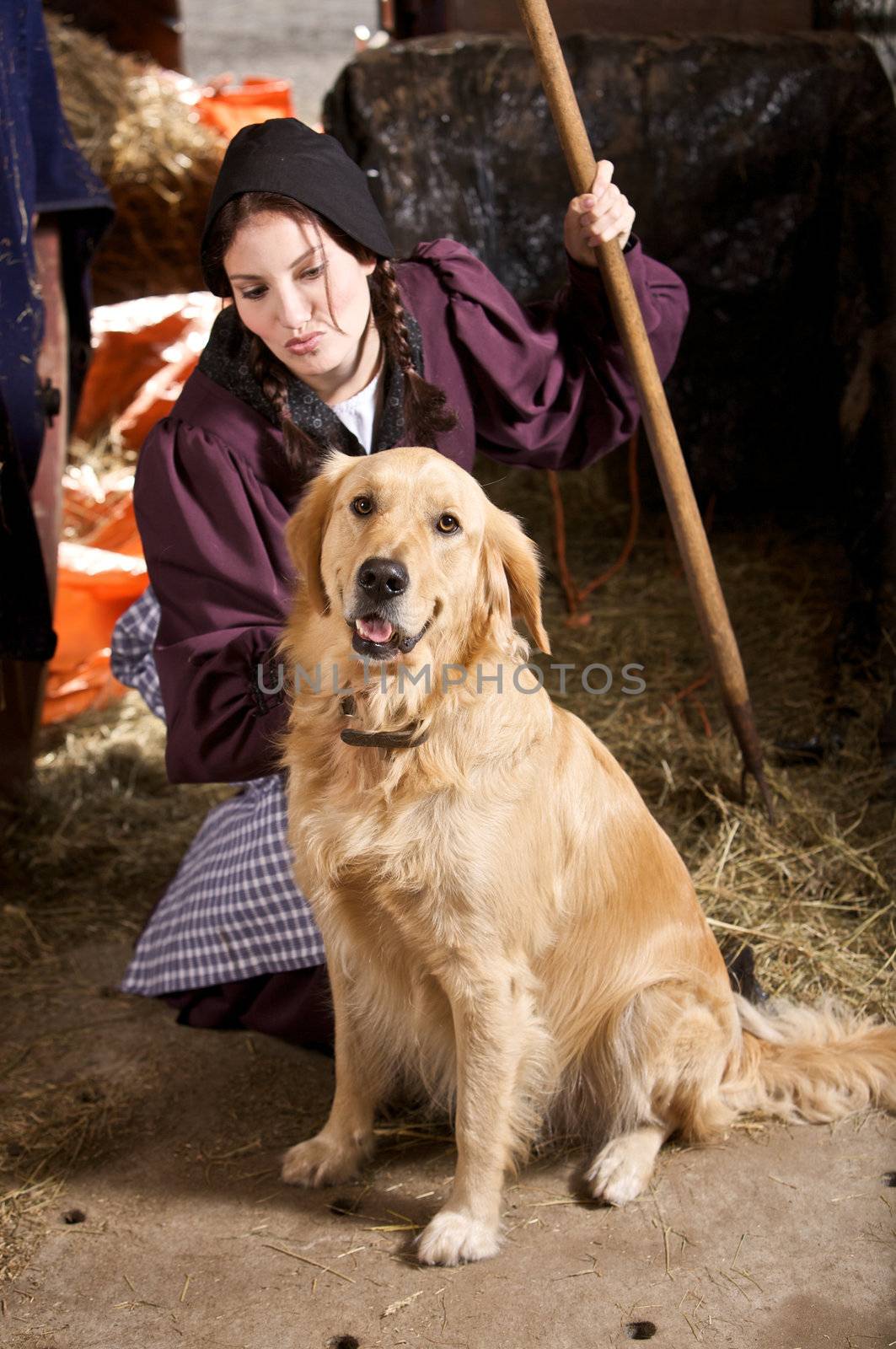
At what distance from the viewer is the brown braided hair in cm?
199

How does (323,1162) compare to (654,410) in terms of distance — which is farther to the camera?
(654,410)

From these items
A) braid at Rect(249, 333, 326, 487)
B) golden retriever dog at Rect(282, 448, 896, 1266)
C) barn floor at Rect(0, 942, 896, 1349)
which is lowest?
barn floor at Rect(0, 942, 896, 1349)

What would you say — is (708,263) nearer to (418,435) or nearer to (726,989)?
(418,435)

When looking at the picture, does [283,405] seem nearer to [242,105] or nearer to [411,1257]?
[411,1257]

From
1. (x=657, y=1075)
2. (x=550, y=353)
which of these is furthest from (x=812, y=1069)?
(x=550, y=353)

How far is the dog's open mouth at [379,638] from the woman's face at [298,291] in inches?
23.8

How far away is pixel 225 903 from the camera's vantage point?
8.63ft

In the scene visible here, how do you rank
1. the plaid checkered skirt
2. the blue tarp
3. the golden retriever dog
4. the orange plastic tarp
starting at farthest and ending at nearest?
the orange plastic tarp
the blue tarp
the plaid checkered skirt
the golden retriever dog

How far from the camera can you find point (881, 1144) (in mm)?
2252

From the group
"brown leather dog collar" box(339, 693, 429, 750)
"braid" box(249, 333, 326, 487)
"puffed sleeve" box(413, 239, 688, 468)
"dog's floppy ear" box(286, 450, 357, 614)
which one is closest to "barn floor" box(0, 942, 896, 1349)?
"brown leather dog collar" box(339, 693, 429, 750)

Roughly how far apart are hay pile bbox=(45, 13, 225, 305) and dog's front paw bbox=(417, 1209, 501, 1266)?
15.2ft

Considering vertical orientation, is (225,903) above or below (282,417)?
below

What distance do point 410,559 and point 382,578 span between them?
0.19 ft

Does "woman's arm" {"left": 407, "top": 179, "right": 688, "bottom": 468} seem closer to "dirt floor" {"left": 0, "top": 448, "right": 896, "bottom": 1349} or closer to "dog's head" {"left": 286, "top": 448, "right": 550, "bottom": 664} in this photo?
"dog's head" {"left": 286, "top": 448, "right": 550, "bottom": 664}
